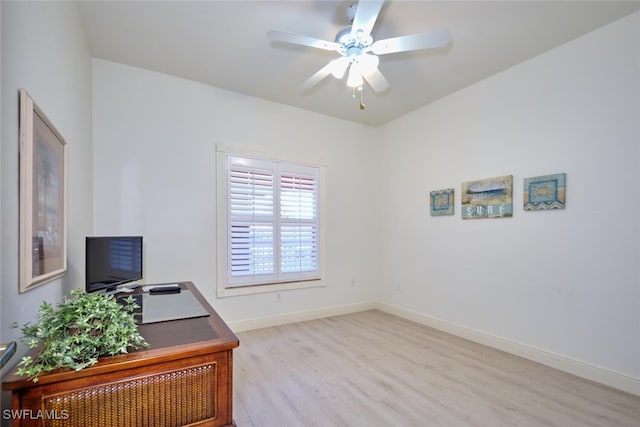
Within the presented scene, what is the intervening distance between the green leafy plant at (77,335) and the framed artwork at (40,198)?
0.35 metres

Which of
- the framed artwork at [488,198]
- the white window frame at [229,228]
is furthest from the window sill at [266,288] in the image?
the framed artwork at [488,198]

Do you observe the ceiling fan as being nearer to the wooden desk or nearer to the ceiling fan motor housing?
the ceiling fan motor housing

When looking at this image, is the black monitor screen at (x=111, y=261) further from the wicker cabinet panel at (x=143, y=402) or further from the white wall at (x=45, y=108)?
the wicker cabinet panel at (x=143, y=402)

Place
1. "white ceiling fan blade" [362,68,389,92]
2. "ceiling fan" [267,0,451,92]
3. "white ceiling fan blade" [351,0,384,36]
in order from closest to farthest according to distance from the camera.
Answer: "white ceiling fan blade" [351,0,384,36] < "ceiling fan" [267,0,451,92] < "white ceiling fan blade" [362,68,389,92]

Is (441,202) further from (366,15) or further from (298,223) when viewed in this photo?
(366,15)

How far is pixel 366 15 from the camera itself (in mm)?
1772

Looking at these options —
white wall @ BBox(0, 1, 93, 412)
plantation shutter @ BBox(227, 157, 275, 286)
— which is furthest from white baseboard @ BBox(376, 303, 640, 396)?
white wall @ BBox(0, 1, 93, 412)

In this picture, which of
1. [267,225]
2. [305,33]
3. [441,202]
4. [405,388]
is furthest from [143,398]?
[441,202]

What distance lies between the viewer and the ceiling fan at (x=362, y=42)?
71.4 inches

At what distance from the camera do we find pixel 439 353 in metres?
2.87

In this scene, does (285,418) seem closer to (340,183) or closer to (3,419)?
(3,419)

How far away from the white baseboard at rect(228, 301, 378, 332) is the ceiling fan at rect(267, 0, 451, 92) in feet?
9.22

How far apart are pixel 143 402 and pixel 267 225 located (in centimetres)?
273

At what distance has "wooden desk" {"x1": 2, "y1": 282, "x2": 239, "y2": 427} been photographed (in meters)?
0.86
